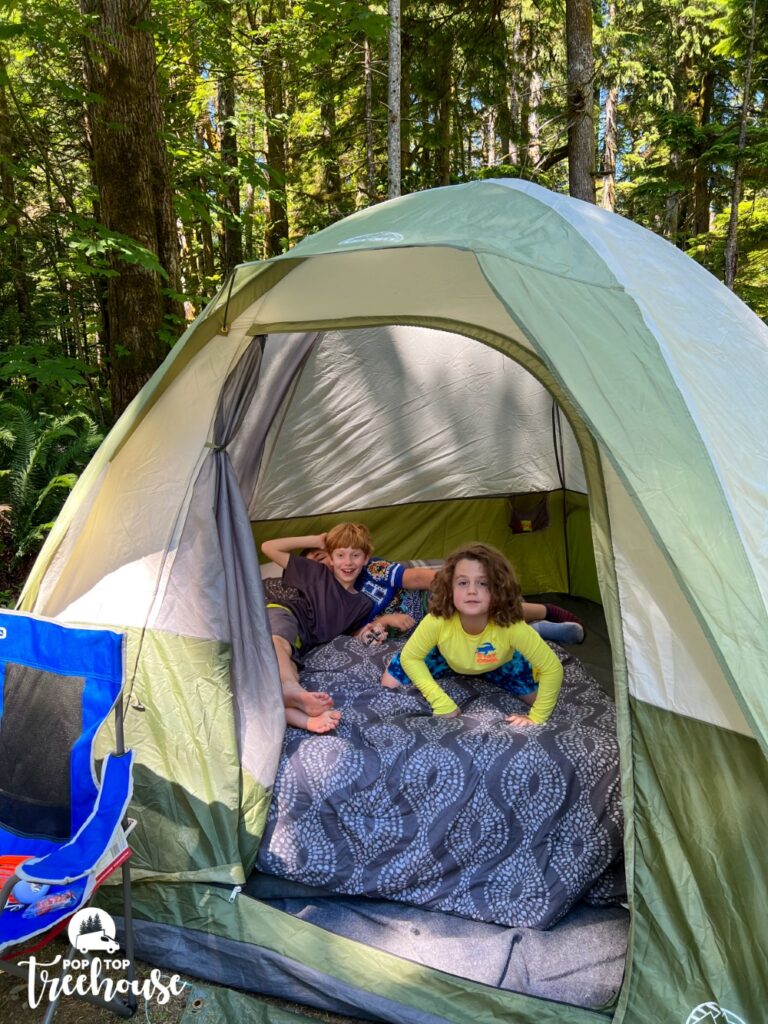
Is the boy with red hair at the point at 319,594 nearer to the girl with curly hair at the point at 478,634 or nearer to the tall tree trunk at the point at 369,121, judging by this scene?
the girl with curly hair at the point at 478,634

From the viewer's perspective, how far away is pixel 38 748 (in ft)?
7.37

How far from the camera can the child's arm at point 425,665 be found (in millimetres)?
2963

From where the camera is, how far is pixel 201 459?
2785mm

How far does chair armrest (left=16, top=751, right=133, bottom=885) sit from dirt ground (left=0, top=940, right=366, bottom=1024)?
1.47 ft

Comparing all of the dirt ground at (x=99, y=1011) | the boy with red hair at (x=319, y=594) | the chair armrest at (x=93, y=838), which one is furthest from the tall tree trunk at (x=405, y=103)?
the dirt ground at (x=99, y=1011)

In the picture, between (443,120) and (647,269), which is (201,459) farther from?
(443,120)

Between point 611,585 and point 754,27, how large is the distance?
892cm

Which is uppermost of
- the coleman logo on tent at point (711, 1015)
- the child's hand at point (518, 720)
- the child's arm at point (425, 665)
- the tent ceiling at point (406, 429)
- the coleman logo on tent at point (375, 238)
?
the coleman logo on tent at point (375, 238)

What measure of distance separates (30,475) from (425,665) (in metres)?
3.47

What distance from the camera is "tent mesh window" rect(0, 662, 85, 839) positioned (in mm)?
2213

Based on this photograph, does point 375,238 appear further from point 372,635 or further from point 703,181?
point 703,181

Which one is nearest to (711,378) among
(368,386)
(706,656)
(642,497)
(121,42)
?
(642,497)

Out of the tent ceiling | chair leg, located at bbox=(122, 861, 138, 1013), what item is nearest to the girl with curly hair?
chair leg, located at bbox=(122, 861, 138, 1013)

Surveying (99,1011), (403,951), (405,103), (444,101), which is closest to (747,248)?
(444,101)
